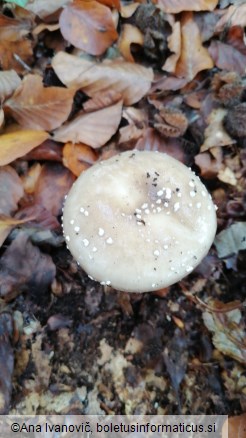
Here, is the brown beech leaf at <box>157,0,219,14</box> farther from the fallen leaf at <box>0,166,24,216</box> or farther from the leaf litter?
the fallen leaf at <box>0,166,24,216</box>

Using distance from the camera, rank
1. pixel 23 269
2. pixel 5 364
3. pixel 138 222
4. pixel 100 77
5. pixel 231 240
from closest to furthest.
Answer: pixel 138 222
pixel 5 364
pixel 23 269
pixel 231 240
pixel 100 77

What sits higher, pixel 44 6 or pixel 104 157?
pixel 44 6

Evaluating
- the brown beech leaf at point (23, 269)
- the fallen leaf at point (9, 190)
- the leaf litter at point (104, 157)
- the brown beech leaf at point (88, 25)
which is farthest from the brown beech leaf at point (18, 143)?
the brown beech leaf at point (88, 25)

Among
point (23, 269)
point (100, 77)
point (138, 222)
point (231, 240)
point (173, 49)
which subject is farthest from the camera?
point (173, 49)

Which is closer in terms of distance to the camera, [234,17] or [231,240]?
[231,240]

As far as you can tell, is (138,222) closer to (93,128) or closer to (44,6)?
(93,128)

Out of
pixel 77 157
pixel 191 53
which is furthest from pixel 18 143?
pixel 191 53
